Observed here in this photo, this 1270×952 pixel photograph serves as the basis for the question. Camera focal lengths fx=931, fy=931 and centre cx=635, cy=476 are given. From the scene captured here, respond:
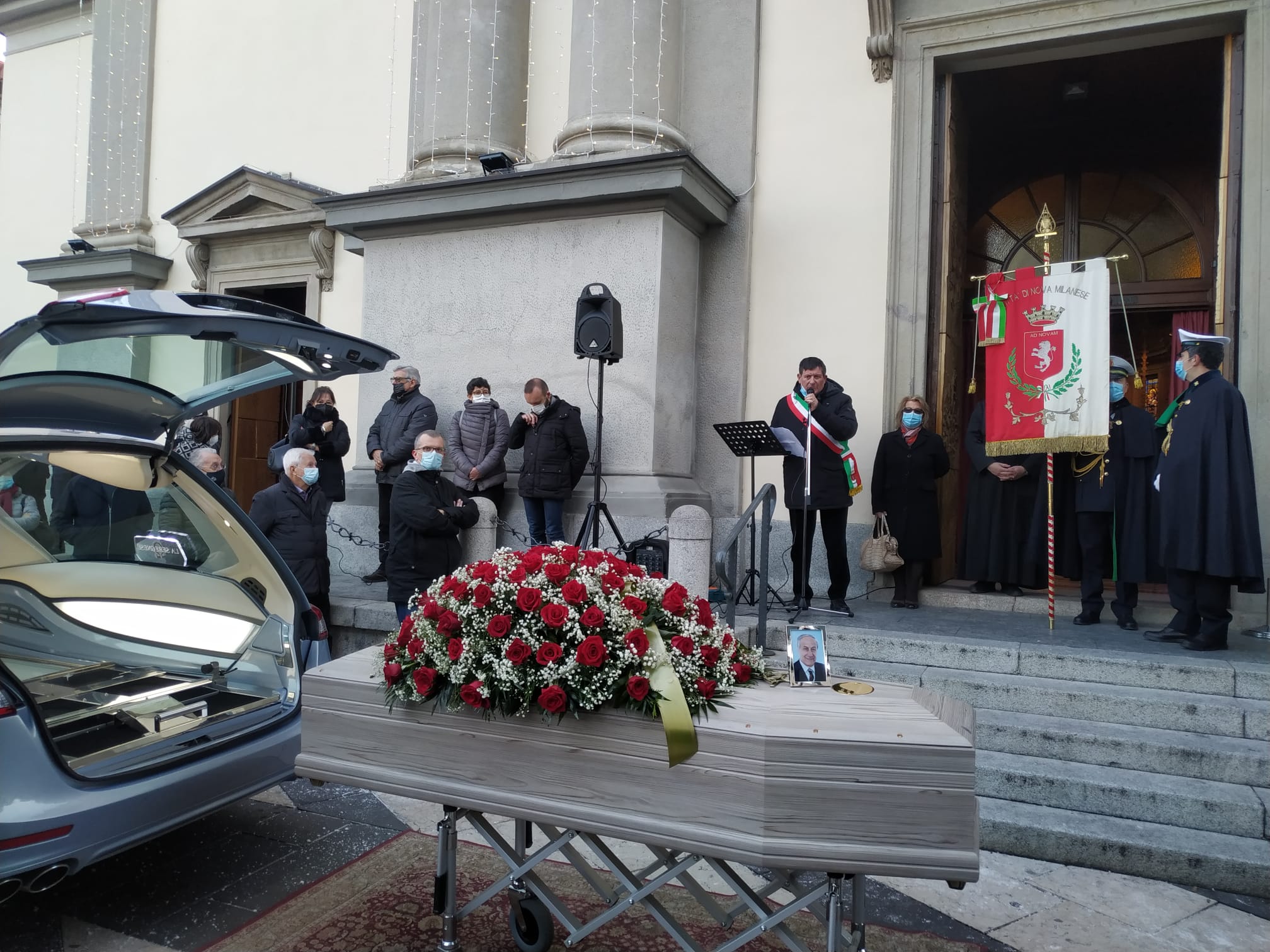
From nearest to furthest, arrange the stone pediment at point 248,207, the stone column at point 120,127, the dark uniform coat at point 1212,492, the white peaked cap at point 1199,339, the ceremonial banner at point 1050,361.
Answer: the dark uniform coat at point 1212,492, the white peaked cap at point 1199,339, the ceremonial banner at point 1050,361, the stone pediment at point 248,207, the stone column at point 120,127

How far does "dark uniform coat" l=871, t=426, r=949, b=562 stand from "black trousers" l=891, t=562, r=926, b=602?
0.07 m

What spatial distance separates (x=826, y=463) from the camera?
23.4 ft

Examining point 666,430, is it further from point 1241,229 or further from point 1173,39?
point 1173,39

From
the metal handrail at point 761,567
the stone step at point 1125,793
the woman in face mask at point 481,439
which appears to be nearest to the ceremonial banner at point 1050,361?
the metal handrail at point 761,567

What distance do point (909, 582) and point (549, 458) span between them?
10.3 feet

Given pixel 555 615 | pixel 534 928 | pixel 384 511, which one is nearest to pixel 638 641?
pixel 555 615

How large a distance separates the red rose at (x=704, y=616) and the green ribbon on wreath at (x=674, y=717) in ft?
1.29

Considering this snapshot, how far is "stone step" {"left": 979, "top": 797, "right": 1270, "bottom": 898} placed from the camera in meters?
3.86

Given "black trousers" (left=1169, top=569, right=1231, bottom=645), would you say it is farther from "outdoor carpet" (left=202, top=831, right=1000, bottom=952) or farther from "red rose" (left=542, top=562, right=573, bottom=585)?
"red rose" (left=542, top=562, right=573, bottom=585)

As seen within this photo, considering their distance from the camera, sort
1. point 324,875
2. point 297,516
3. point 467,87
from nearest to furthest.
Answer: point 324,875 < point 297,516 < point 467,87

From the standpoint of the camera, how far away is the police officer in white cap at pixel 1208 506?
557cm

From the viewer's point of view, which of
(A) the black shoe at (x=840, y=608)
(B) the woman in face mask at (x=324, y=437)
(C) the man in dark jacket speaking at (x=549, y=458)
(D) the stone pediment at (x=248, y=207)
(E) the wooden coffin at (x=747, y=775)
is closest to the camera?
(E) the wooden coffin at (x=747, y=775)

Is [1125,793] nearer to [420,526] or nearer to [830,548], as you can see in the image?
[830,548]

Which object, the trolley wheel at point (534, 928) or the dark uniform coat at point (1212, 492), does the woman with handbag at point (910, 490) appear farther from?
the trolley wheel at point (534, 928)
